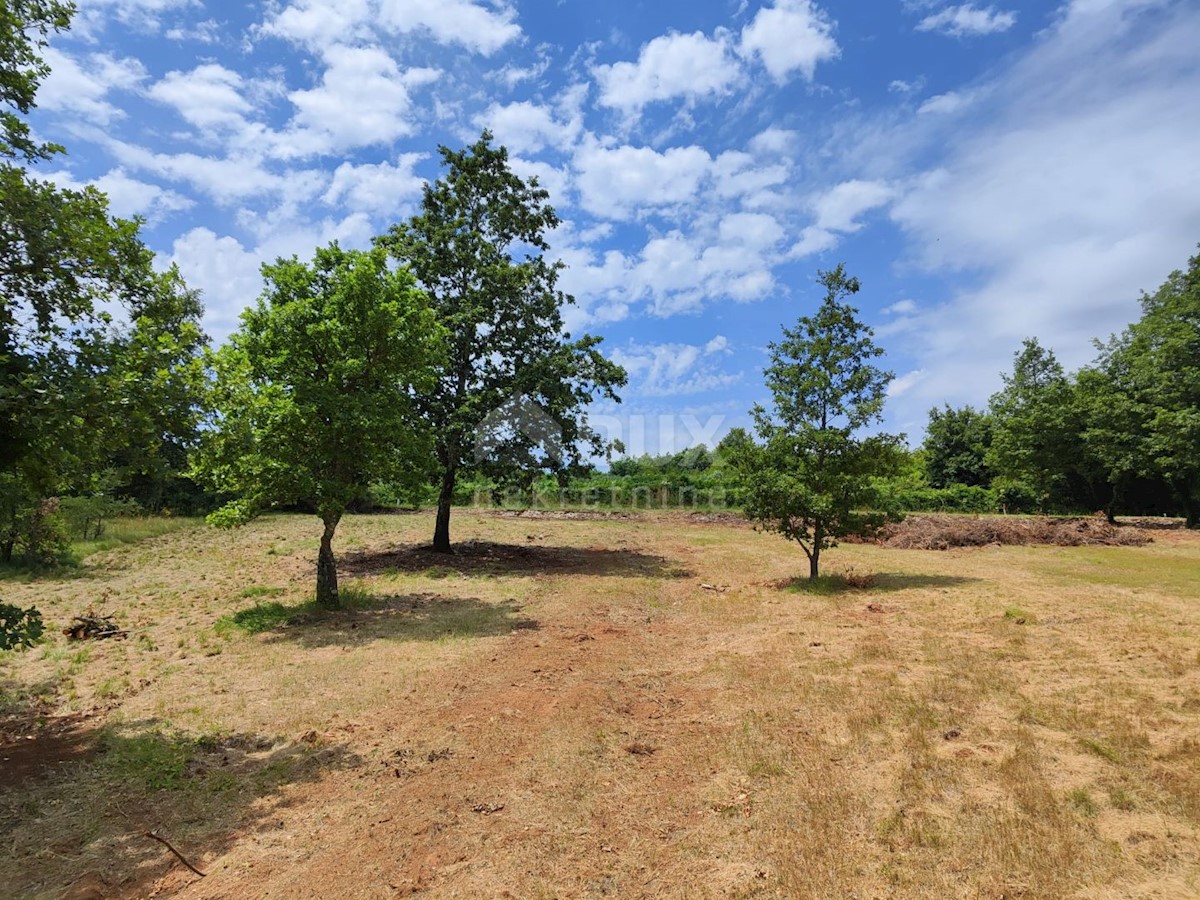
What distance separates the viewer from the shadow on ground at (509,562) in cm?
1798

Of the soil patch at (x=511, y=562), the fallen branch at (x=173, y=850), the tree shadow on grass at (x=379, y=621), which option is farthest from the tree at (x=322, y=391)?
the fallen branch at (x=173, y=850)

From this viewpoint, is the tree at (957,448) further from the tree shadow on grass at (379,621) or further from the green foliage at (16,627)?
the green foliage at (16,627)

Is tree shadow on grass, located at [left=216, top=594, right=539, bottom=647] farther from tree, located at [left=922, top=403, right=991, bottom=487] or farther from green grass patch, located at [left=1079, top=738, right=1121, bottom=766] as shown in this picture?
tree, located at [left=922, top=403, right=991, bottom=487]

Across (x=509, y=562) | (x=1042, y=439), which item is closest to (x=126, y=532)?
(x=509, y=562)

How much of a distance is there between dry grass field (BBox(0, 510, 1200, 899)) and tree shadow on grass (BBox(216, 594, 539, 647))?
0.09m

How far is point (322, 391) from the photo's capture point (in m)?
12.1

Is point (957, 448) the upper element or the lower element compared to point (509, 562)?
upper

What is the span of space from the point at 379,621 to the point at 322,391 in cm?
460

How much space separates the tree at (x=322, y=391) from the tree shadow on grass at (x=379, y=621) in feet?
2.63

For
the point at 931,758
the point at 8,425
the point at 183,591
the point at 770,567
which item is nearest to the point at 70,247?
the point at 8,425

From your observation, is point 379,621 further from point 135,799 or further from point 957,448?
point 957,448

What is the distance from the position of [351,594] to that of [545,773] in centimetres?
981

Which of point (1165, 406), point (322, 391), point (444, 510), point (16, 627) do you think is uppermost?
point (1165, 406)

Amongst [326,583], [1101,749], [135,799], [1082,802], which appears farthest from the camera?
[326,583]
